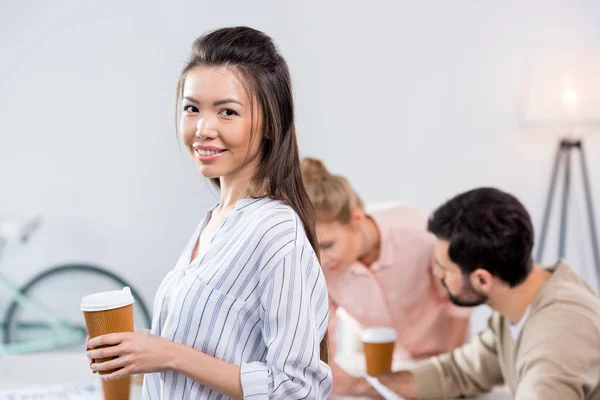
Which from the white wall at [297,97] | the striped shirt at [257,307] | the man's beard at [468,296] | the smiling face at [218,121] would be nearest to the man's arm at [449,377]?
the man's beard at [468,296]

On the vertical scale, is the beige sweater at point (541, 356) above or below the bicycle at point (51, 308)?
above

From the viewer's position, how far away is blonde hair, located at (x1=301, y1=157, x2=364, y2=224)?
186 cm

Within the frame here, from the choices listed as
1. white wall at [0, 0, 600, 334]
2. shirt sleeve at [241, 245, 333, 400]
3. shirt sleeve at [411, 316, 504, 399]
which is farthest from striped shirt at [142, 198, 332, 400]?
white wall at [0, 0, 600, 334]

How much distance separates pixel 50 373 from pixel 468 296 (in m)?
0.95

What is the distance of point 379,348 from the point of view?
5.03 ft

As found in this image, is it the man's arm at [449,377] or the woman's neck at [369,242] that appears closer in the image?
the man's arm at [449,377]

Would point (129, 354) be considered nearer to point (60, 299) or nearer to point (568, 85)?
point (568, 85)

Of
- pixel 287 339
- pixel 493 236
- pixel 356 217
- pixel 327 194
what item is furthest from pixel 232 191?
pixel 356 217

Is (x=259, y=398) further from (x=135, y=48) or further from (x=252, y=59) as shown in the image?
(x=135, y=48)

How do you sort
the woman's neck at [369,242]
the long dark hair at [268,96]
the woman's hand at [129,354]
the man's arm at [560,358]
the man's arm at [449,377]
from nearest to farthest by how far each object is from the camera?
the woman's hand at [129,354] < the long dark hair at [268,96] < the man's arm at [560,358] < the man's arm at [449,377] < the woman's neck at [369,242]

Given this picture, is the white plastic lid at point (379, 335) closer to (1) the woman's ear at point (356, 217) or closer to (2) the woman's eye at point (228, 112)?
(1) the woman's ear at point (356, 217)

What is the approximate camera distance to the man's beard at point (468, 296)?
1.60 metres

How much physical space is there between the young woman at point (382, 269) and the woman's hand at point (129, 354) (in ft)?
3.49

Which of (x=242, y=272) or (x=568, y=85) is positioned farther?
(x=568, y=85)
